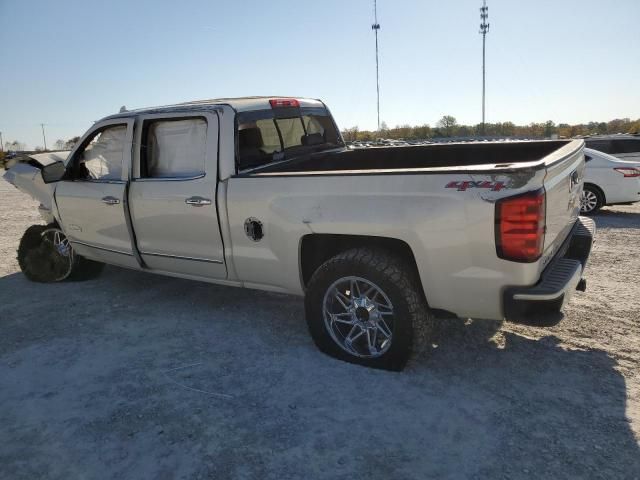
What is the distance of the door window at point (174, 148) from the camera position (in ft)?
14.1

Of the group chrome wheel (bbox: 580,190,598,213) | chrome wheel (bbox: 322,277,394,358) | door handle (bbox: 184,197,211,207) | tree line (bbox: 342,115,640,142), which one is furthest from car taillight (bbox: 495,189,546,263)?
tree line (bbox: 342,115,640,142)

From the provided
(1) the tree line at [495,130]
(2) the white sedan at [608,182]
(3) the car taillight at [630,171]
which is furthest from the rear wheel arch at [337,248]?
(1) the tree line at [495,130]

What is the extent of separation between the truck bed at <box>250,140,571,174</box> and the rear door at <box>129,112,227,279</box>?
514 millimetres

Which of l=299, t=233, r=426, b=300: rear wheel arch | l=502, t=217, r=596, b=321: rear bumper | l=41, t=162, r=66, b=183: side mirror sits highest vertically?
l=41, t=162, r=66, b=183: side mirror

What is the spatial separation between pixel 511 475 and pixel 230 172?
9.21ft

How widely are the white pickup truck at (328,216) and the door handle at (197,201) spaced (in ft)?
0.04

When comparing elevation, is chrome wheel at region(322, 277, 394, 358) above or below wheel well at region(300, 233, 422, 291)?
below

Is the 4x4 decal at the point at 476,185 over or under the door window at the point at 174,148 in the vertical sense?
under

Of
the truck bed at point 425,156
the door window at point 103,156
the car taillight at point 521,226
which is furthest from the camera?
the door window at point 103,156

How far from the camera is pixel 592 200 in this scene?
9594 millimetres

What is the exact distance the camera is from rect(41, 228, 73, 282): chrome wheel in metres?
5.81

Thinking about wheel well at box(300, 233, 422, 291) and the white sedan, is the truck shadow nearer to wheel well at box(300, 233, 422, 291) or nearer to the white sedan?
wheel well at box(300, 233, 422, 291)

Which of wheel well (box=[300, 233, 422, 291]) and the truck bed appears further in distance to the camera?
the truck bed

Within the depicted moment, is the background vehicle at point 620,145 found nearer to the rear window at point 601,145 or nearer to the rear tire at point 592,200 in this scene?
the rear window at point 601,145
